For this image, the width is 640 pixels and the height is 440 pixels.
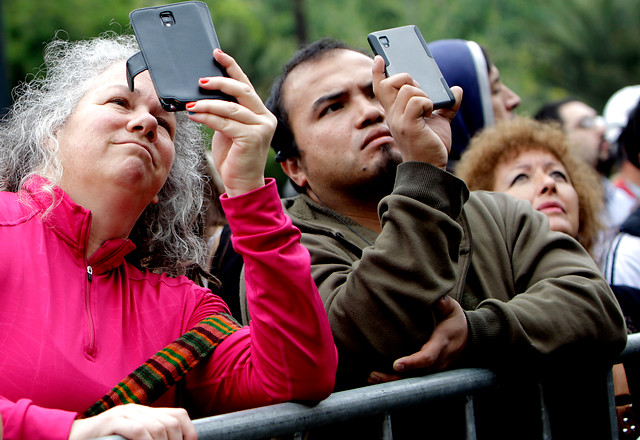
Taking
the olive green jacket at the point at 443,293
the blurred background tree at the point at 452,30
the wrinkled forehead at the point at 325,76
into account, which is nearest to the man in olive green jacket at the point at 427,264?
the olive green jacket at the point at 443,293

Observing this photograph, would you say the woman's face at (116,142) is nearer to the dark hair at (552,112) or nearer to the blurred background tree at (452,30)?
the dark hair at (552,112)

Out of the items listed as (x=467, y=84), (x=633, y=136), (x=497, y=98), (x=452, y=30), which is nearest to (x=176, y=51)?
(x=467, y=84)

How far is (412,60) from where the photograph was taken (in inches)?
95.7

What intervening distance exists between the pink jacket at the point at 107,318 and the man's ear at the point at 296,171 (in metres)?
0.96

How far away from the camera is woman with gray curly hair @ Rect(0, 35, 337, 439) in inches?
74.1

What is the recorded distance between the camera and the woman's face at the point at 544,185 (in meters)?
3.43

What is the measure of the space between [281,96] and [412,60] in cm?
81

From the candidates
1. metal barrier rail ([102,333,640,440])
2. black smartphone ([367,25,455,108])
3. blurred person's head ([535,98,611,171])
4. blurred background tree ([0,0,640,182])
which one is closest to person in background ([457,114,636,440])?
black smartphone ([367,25,455,108])

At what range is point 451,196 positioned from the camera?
7.48 ft

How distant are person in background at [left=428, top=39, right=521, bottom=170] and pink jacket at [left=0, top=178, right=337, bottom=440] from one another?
226 centimetres

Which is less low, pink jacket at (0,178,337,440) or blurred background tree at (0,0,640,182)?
pink jacket at (0,178,337,440)

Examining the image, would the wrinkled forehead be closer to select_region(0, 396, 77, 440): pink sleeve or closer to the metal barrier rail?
the metal barrier rail

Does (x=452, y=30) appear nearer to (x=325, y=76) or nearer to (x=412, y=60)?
(x=325, y=76)

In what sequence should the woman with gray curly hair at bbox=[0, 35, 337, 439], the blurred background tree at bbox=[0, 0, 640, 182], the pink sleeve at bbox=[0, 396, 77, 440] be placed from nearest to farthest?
the pink sleeve at bbox=[0, 396, 77, 440]
the woman with gray curly hair at bbox=[0, 35, 337, 439]
the blurred background tree at bbox=[0, 0, 640, 182]
